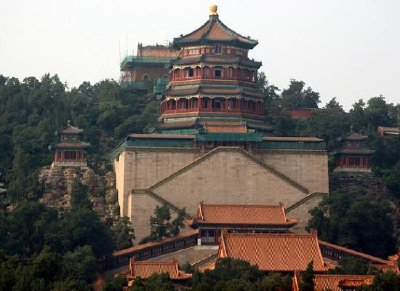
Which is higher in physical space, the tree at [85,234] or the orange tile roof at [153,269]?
the tree at [85,234]

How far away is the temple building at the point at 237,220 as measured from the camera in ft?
263

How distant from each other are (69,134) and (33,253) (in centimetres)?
1344

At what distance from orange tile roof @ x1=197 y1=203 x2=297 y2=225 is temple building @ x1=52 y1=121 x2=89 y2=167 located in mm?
9798

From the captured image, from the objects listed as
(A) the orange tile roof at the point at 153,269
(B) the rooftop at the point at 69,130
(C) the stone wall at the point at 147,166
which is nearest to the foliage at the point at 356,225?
(C) the stone wall at the point at 147,166

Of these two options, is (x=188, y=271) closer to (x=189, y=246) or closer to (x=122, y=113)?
(x=189, y=246)

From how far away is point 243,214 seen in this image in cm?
8106

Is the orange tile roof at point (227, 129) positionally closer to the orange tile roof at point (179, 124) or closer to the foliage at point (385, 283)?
the orange tile roof at point (179, 124)

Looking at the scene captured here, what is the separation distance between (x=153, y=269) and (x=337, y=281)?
9.83 meters

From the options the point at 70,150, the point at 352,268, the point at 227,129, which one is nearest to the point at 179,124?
the point at 227,129

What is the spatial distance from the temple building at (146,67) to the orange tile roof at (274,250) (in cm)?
2812

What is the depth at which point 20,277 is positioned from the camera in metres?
64.4

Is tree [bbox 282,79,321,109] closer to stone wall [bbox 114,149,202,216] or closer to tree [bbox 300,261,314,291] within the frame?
stone wall [bbox 114,149,202,216]

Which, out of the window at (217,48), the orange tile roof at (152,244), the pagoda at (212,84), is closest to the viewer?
the orange tile roof at (152,244)

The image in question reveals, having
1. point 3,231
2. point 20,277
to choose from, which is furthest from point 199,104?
point 20,277
